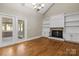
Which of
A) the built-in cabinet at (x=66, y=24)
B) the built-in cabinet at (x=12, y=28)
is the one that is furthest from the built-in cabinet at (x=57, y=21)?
the built-in cabinet at (x=12, y=28)

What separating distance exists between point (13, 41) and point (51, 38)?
29.1 inches

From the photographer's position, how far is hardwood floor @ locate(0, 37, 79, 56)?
1657 mm

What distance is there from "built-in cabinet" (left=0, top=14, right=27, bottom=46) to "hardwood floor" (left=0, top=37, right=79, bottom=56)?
0.45ft

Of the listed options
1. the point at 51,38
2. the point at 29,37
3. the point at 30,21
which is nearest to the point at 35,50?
the point at 29,37

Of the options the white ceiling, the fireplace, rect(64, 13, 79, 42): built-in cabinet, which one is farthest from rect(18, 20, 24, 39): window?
rect(64, 13, 79, 42): built-in cabinet

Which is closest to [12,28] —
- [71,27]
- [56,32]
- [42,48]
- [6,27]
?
[6,27]

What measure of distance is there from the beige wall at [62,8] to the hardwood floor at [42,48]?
56 cm

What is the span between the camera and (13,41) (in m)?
1.70

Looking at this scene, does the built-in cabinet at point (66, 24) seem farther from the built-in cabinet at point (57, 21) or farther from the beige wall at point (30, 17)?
the beige wall at point (30, 17)

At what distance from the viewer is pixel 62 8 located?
1.74 m

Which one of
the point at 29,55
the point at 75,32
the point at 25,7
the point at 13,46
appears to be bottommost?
the point at 29,55

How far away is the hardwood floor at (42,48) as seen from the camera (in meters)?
1.66

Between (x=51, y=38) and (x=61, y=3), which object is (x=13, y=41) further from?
Answer: (x=61, y=3)

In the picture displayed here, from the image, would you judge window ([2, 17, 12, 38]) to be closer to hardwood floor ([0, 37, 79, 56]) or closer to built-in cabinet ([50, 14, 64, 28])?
hardwood floor ([0, 37, 79, 56])
